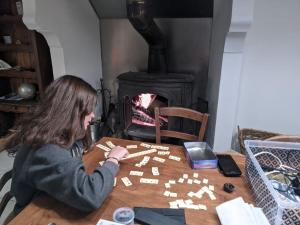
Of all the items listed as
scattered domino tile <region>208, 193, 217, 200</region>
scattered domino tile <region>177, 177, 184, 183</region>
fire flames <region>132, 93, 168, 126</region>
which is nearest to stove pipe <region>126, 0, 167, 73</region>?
fire flames <region>132, 93, 168, 126</region>

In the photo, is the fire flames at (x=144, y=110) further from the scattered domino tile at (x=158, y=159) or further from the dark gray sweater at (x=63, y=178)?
Answer: the dark gray sweater at (x=63, y=178)

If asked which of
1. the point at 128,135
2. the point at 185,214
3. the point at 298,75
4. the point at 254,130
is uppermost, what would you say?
the point at 298,75

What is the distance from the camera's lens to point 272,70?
2.30 m

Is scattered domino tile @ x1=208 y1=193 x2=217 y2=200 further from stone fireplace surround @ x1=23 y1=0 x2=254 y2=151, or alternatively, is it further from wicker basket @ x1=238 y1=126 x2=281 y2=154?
wicker basket @ x1=238 y1=126 x2=281 y2=154

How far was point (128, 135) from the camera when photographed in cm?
267

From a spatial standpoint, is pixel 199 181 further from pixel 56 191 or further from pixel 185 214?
pixel 56 191

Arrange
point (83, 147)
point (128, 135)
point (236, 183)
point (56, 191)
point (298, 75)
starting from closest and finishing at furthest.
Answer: point (56, 191), point (236, 183), point (83, 147), point (298, 75), point (128, 135)

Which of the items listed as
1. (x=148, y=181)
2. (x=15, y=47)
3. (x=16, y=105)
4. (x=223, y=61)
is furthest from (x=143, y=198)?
(x=15, y=47)

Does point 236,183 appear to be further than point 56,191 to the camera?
Yes

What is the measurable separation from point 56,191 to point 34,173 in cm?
11

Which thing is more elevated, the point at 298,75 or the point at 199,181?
the point at 298,75

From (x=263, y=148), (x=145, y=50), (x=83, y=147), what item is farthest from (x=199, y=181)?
(x=145, y=50)

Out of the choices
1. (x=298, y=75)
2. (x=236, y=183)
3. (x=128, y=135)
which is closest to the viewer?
(x=236, y=183)

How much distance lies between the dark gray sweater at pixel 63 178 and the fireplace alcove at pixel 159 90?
59.8 inches
